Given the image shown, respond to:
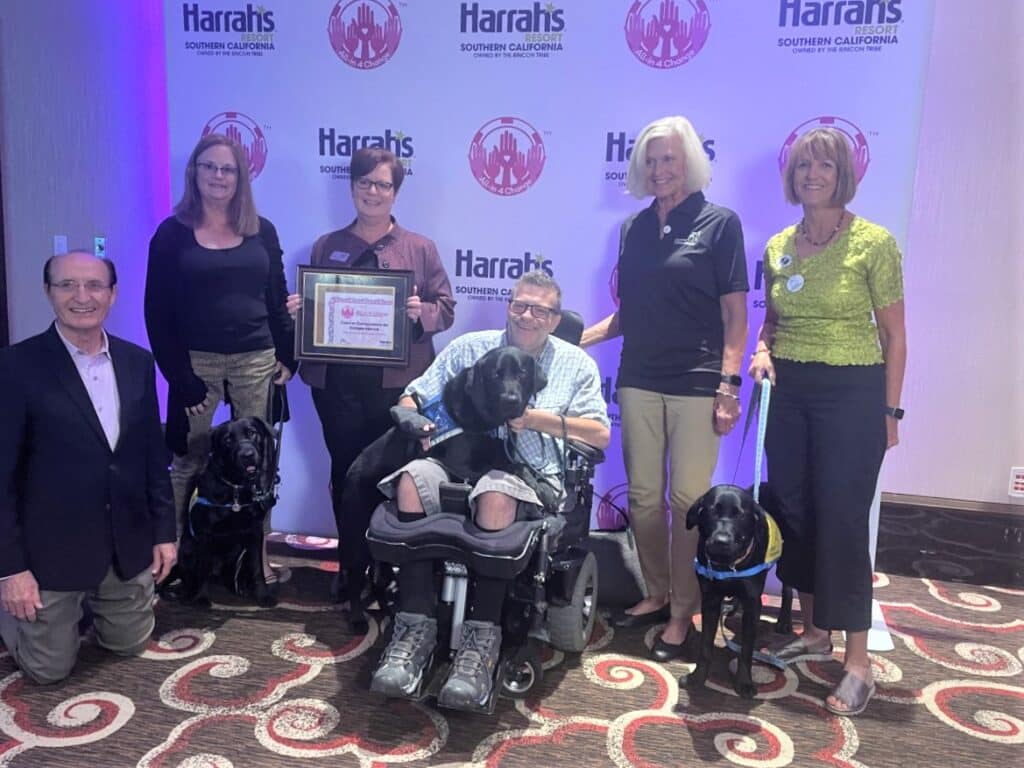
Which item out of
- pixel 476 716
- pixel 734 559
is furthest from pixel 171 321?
pixel 734 559

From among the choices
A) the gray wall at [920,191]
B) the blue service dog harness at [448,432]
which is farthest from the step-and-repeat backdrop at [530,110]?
the blue service dog harness at [448,432]

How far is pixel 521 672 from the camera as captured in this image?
87.0 inches

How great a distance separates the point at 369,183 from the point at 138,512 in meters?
1.37

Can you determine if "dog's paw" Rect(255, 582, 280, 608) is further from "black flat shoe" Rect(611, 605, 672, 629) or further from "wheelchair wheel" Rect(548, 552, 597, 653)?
"black flat shoe" Rect(611, 605, 672, 629)

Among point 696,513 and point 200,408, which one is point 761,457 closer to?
point 696,513

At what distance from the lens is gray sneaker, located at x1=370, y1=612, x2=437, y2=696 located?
6.33 ft

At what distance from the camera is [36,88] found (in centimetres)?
311

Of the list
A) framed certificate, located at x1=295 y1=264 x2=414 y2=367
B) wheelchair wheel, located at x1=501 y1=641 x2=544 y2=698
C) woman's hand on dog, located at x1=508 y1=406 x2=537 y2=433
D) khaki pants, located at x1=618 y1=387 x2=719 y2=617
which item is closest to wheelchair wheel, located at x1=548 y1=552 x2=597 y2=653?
wheelchair wheel, located at x1=501 y1=641 x2=544 y2=698

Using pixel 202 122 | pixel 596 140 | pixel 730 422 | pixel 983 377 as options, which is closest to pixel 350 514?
pixel 730 422

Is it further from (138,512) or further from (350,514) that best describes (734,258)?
(138,512)

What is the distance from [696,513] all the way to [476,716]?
873 millimetres

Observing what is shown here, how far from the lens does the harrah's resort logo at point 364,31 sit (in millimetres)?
3059

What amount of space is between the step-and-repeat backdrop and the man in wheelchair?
808mm

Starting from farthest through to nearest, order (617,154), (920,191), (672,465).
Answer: (920,191), (617,154), (672,465)
